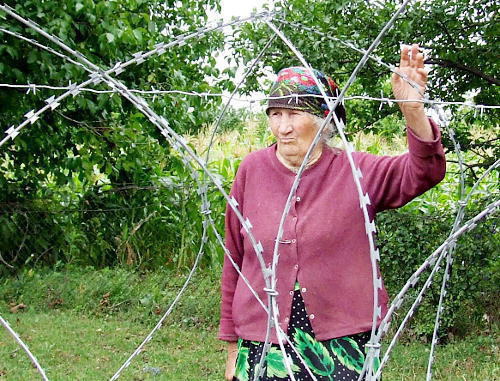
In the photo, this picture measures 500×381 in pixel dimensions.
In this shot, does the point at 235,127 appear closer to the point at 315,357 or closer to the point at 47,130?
the point at 47,130

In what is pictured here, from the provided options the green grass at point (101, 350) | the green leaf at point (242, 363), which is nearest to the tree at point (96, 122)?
the green grass at point (101, 350)

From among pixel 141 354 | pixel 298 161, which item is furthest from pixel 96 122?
pixel 298 161

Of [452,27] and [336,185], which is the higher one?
[452,27]

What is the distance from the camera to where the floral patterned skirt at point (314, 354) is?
2.14 m

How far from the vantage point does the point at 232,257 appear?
2.45 metres

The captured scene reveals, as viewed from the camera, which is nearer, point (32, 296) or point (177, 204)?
point (32, 296)

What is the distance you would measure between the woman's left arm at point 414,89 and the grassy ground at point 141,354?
2.69m

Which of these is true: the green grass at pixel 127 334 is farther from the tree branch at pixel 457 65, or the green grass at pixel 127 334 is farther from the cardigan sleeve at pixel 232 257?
the cardigan sleeve at pixel 232 257

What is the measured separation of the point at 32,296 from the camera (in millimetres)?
5898

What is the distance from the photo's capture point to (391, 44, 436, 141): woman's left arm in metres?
1.92

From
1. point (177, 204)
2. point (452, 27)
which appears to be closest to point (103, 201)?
point (177, 204)

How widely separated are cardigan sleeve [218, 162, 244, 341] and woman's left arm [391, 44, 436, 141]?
0.62 meters

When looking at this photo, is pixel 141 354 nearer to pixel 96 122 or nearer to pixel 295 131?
pixel 96 122

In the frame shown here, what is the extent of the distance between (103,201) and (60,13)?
2.37 m
